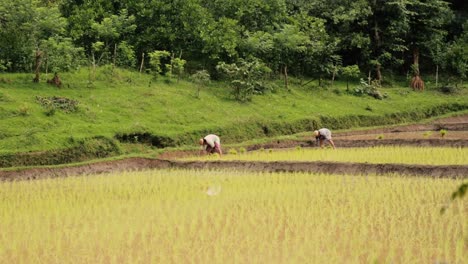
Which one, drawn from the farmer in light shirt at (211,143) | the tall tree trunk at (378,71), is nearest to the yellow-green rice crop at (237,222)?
the farmer in light shirt at (211,143)

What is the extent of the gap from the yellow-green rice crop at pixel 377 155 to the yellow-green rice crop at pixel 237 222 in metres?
2.37

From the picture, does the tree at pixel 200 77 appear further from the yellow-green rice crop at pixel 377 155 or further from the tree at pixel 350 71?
the tree at pixel 350 71

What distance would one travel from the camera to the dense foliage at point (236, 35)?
2062 centimetres

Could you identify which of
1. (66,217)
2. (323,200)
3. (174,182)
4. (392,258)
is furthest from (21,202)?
(392,258)

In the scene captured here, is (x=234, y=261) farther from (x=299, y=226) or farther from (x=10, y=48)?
(x=10, y=48)

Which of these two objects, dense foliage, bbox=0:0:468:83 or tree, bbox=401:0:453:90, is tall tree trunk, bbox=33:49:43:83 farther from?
tree, bbox=401:0:453:90

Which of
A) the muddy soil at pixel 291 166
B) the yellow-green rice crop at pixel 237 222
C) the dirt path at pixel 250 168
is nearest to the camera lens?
the yellow-green rice crop at pixel 237 222

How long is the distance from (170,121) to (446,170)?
9.79 metres

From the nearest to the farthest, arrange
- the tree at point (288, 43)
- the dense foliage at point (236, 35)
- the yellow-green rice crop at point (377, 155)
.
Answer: the yellow-green rice crop at point (377, 155) → the dense foliage at point (236, 35) → the tree at point (288, 43)

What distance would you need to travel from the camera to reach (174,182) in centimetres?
1195

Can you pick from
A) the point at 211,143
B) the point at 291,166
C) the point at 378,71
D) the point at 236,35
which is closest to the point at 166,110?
the point at 211,143

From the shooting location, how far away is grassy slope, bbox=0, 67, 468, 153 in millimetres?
16734

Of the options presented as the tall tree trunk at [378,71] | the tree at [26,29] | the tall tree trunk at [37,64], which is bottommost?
the tall tree trunk at [378,71]

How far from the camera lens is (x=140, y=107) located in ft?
66.9
